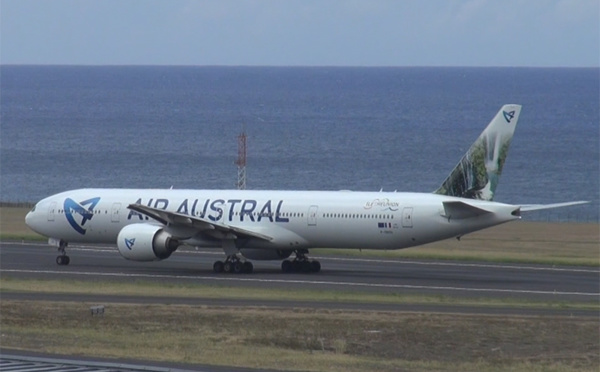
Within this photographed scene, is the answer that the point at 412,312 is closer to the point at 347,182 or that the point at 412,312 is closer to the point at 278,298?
the point at 278,298

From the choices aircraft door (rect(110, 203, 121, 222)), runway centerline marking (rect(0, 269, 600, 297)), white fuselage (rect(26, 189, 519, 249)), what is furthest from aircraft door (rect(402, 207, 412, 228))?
aircraft door (rect(110, 203, 121, 222))

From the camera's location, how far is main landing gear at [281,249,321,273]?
5419 cm

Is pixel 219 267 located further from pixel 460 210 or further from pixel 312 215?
pixel 460 210

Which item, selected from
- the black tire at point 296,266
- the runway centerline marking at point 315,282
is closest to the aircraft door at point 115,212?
the runway centerline marking at point 315,282

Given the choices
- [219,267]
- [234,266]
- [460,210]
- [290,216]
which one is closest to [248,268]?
[234,266]

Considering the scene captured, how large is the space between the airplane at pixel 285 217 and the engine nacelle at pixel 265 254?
0.14 feet

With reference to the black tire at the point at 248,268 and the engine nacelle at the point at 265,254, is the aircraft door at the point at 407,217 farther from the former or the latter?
the black tire at the point at 248,268

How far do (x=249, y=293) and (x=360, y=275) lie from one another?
866cm

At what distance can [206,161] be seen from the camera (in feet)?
505

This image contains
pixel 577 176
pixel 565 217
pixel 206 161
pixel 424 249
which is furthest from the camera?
pixel 206 161

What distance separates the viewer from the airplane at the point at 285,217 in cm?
5031

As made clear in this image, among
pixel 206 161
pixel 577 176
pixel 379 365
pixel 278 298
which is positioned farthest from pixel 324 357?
pixel 206 161

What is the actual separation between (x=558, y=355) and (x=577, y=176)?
112675 millimetres

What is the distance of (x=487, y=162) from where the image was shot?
50.5m
